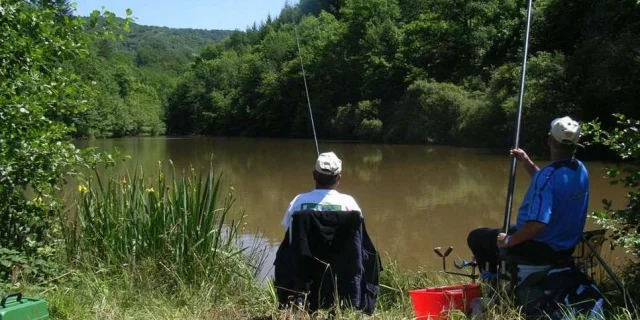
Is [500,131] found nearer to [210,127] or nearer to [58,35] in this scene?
[58,35]

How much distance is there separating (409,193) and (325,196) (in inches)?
414

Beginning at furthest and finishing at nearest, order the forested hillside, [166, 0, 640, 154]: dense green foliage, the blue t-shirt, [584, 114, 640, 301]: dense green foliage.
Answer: the forested hillside
[166, 0, 640, 154]: dense green foliage
[584, 114, 640, 301]: dense green foliage
the blue t-shirt

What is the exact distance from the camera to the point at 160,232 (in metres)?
4.55

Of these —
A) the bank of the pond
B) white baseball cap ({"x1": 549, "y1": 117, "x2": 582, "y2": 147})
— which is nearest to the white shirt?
the bank of the pond

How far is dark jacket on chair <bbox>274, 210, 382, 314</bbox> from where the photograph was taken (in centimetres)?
313

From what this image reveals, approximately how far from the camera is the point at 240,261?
4766 mm

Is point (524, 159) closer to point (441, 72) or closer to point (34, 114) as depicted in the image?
point (34, 114)

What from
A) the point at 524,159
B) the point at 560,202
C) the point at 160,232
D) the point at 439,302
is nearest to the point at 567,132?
the point at 560,202

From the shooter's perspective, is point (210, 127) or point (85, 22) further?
point (210, 127)

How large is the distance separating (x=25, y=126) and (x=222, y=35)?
633 ft

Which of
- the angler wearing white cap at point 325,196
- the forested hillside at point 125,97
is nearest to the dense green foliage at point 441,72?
the angler wearing white cap at point 325,196

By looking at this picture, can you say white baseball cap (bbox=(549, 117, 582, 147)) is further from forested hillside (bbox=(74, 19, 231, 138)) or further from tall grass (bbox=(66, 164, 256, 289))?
forested hillside (bbox=(74, 19, 231, 138))

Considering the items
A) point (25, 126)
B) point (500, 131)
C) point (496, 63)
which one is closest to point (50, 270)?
point (25, 126)

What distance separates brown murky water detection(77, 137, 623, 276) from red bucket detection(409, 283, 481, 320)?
2.76m
